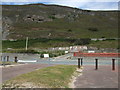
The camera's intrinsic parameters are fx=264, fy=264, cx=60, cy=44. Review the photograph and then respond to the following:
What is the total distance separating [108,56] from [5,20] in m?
89.1

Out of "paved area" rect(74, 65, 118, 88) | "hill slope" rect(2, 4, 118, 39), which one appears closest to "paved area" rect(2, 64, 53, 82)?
"paved area" rect(74, 65, 118, 88)

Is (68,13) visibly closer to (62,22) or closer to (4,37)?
(62,22)

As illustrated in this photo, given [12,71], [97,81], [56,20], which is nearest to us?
[97,81]

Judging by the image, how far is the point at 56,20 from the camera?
13575 centimetres

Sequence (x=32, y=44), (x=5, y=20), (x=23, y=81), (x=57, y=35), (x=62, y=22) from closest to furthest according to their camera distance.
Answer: (x=23, y=81) < (x=32, y=44) < (x=57, y=35) < (x=5, y=20) < (x=62, y=22)

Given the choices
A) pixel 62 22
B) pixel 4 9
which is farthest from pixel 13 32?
pixel 4 9

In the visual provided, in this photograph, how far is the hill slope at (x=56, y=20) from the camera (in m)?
107

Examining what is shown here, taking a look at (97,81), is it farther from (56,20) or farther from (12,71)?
(56,20)

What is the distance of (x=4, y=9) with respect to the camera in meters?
145

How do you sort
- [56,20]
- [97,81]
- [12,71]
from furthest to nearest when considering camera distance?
[56,20] → [12,71] → [97,81]

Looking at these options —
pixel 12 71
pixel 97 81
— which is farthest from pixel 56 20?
pixel 97 81

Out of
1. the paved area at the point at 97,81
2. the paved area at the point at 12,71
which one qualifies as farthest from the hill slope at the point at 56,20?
the paved area at the point at 97,81

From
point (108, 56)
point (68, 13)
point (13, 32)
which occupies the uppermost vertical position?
point (68, 13)

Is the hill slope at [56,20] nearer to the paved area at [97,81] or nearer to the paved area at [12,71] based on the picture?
the paved area at [12,71]
